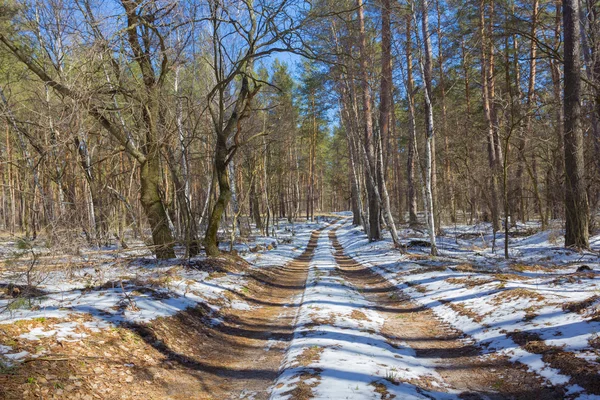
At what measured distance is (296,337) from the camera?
5.56 metres

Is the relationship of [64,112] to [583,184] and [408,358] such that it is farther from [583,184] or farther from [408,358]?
[583,184]

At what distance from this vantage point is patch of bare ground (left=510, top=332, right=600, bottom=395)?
3.44 meters

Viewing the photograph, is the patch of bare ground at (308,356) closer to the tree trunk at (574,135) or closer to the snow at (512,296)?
the snow at (512,296)

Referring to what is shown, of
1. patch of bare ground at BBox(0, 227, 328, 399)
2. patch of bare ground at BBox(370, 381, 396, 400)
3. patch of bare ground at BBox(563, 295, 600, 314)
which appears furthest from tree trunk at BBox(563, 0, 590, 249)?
patch of bare ground at BBox(370, 381, 396, 400)

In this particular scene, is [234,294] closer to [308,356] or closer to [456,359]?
[308,356]

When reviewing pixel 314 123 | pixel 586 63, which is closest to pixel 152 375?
pixel 586 63

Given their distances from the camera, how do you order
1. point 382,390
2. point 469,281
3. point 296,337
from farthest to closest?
1. point 469,281
2. point 296,337
3. point 382,390

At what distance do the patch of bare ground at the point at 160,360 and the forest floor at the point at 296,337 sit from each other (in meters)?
0.02

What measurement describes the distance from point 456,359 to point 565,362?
124 centimetres

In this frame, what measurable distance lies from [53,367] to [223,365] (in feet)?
6.92

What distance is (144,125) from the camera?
9547 mm

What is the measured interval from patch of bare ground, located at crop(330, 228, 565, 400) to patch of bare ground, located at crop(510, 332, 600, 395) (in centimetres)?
23

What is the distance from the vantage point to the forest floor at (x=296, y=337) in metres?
3.74

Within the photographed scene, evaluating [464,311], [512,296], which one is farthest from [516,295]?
[464,311]
